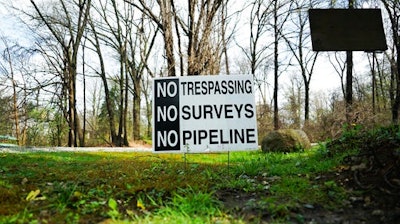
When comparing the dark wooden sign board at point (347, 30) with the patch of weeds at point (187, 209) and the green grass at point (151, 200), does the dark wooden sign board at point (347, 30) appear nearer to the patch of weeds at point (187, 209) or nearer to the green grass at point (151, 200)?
the green grass at point (151, 200)

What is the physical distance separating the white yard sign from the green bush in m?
5.02

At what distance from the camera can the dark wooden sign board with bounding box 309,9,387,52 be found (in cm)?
566

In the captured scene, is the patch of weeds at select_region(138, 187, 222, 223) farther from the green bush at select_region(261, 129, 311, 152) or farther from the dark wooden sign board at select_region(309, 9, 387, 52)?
the green bush at select_region(261, 129, 311, 152)

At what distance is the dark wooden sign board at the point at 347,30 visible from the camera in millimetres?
5660

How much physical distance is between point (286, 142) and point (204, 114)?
5.33 m

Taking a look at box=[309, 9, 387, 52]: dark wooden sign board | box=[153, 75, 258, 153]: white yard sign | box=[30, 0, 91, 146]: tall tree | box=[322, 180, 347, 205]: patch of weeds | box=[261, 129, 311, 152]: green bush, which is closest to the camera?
box=[322, 180, 347, 205]: patch of weeds

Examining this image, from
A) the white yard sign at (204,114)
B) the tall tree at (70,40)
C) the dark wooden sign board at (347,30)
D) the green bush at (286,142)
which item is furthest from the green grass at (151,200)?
the tall tree at (70,40)

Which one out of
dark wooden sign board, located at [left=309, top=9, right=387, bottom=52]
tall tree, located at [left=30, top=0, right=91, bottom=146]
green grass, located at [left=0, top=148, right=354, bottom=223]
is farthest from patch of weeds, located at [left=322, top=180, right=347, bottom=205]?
tall tree, located at [left=30, top=0, right=91, bottom=146]

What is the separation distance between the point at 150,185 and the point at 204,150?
116cm

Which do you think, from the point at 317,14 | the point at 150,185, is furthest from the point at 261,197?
the point at 317,14

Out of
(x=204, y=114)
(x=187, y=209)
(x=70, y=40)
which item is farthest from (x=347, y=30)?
(x=70, y=40)

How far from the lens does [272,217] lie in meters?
2.42

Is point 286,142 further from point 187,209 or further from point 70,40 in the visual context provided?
point 70,40

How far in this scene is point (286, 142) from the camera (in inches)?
356
